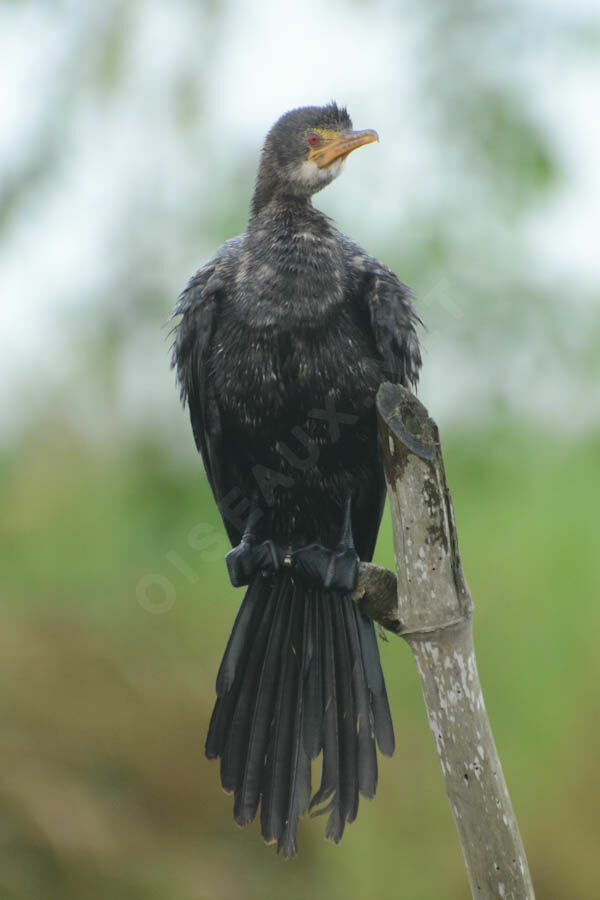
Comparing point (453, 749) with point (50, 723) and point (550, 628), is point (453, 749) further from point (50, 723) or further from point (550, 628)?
point (50, 723)

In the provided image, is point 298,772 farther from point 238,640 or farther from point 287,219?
point 287,219

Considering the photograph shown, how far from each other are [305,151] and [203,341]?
57 cm

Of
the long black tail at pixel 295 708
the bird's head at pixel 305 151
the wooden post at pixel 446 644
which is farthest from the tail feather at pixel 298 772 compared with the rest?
the bird's head at pixel 305 151

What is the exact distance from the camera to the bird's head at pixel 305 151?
2.70 meters

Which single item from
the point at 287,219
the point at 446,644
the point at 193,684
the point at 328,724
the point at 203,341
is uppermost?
the point at 287,219

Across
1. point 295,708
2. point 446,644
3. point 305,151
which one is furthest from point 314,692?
point 305,151

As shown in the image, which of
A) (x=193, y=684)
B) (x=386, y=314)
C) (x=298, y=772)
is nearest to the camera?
(x=298, y=772)

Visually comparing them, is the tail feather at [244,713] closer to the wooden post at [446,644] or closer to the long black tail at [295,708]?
the long black tail at [295,708]

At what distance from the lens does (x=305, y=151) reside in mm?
2725

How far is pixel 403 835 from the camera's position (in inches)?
152

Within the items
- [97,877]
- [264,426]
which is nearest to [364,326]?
[264,426]

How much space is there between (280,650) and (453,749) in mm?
804

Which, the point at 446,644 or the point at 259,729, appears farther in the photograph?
the point at 259,729

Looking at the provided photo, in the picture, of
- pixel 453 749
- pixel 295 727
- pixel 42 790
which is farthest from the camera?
pixel 42 790
